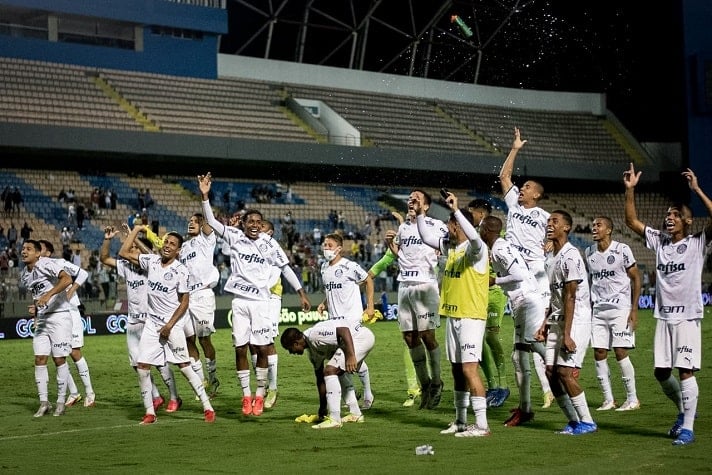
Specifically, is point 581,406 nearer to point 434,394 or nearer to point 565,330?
point 565,330

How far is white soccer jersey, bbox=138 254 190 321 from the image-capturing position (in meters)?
14.0

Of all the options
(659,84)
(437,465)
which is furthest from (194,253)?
(659,84)

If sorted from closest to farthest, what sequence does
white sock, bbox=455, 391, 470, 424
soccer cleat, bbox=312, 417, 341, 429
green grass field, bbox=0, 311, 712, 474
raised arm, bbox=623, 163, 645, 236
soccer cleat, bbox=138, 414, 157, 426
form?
1. green grass field, bbox=0, 311, 712, 474
2. raised arm, bbox=623, 163, 645, 236
3. white sock, bbox=455, 391, 470, 424
4. soccer cleat, bbox=312, 417, 341, 429
5. soccer cleat, bbox=138, 414, 157, 426

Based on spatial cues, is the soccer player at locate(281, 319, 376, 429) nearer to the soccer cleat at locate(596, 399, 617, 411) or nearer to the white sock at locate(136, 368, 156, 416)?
the white sock at locate(136, 368, 156, 416)

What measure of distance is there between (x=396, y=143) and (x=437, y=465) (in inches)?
1790

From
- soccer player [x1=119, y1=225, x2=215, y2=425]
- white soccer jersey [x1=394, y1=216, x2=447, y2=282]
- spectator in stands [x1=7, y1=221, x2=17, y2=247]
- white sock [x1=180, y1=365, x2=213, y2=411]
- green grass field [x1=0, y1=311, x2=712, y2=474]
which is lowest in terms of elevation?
green grass field [x1=0, y1=311, x2=712, y2=474]

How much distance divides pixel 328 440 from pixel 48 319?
5486 millimetres

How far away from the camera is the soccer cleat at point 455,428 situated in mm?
11729

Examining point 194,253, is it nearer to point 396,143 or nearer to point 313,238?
point 313,238

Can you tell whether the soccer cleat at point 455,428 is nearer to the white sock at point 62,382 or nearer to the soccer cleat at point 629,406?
the soccer cleat at point 629,406

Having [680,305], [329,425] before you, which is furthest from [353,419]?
[680,305]

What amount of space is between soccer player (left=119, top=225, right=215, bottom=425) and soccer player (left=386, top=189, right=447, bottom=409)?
8.92 feet

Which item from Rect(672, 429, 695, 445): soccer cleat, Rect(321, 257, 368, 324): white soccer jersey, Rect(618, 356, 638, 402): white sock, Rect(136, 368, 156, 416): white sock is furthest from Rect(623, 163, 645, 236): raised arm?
Rect(136, 368, 156, 416): white sock

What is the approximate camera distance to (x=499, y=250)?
12.7 metres
